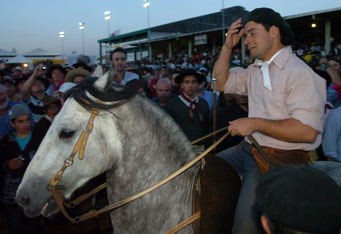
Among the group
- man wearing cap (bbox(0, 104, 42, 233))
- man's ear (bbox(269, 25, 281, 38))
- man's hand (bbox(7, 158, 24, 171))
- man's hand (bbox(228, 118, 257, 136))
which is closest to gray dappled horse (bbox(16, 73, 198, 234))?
man's hand (bbox(228, 118, 257, 136))

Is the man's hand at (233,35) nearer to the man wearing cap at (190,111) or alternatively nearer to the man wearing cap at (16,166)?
the man wearing cap at (190,111)

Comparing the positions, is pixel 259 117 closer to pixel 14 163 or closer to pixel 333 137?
pixel 333 137

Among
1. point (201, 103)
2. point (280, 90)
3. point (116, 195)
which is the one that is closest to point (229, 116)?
point (201, 103)

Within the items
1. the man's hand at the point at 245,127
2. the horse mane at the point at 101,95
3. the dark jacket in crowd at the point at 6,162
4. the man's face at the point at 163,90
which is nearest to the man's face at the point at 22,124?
the dark jacket in crowd at the point at 6,162

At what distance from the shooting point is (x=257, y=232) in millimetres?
2014

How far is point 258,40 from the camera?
90.8 inches

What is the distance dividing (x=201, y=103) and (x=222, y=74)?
284 centimetres

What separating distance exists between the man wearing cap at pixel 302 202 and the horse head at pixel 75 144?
126cm

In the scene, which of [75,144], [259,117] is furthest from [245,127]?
[75,144]

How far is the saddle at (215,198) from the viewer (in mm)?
2026

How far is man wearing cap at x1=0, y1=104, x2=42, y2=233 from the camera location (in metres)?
3.87

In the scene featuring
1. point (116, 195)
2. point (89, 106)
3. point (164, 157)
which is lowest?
point (116, 195)

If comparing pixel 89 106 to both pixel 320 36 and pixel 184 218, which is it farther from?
pixel 320 36

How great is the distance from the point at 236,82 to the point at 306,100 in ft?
2.50
